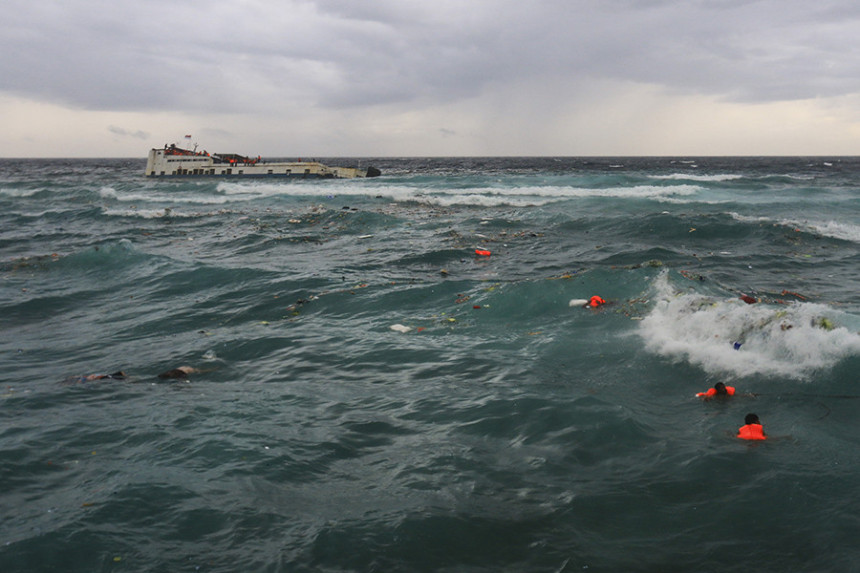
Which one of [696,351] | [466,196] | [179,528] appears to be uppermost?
[466,196]

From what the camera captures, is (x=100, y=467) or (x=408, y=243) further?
(x=408, y=243)

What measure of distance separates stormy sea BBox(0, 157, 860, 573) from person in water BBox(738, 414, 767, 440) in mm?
121

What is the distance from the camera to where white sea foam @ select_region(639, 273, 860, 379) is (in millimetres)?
8289

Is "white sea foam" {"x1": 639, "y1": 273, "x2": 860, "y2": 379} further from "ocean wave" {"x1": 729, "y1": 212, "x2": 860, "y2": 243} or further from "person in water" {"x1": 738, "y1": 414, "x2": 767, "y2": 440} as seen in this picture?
"ocean wave" {"x1": 729, "y1": 212, "x2": 860, "y2": 243}

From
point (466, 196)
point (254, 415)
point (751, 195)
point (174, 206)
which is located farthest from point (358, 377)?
point (751, 195)

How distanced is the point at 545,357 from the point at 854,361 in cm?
430

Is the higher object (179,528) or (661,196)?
(661,196)

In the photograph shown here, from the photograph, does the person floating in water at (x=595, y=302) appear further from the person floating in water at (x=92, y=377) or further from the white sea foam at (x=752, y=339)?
the person floating in water at (x=92, y=377)

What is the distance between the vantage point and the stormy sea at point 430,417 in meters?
4.91

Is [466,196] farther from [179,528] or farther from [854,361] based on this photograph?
[179,528]

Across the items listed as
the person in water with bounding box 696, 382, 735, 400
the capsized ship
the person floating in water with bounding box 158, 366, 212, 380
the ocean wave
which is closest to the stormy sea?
the person floating in water with bounding box 158, 366, 212, 380

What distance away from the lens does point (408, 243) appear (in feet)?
71.5

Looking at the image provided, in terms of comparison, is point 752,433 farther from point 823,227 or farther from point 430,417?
point 823,227

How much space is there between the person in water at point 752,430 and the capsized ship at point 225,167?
53.5 metres
